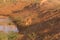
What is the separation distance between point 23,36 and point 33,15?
997 mm

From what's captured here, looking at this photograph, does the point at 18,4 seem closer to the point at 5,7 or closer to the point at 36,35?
the point at 5,7

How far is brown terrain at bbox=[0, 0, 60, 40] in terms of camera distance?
5184 mm

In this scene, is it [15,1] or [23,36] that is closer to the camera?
[23,36]

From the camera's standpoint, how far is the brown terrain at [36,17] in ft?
17.0

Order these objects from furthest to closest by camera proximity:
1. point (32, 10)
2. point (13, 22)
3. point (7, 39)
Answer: point (32, 10), point (13, 22), point (7, 39)

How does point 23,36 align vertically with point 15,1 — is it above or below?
below

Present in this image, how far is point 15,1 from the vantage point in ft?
21.7

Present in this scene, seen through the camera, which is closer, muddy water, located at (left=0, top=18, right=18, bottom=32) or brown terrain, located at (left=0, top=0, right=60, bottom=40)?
brown terrain, located at (left=0, top=0, right=60, bottom=40)

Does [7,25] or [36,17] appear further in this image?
[36,17]

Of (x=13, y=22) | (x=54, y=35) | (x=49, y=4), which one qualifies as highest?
(x=49, y=4)

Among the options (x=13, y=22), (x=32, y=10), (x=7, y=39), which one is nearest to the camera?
(x=7, y=39)

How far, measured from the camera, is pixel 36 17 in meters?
5.95

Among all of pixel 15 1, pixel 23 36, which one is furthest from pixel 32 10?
pixel 23 36

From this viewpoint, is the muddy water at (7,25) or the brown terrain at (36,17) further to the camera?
the muddy water at (7,25)
